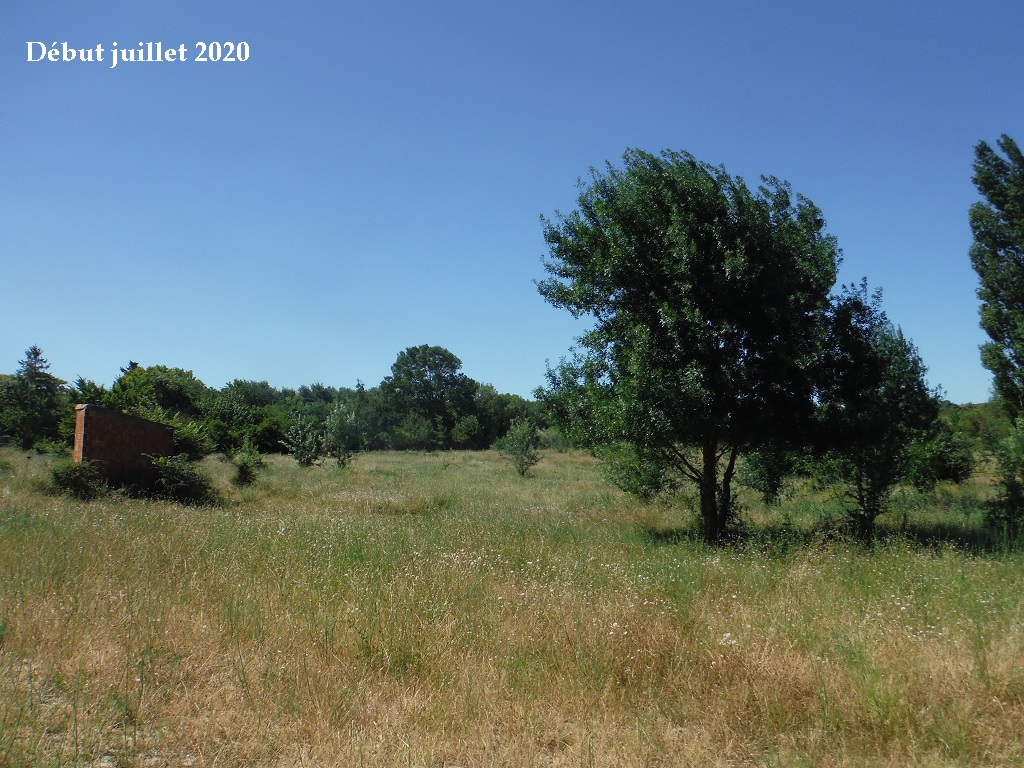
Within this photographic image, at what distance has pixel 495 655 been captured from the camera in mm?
4848

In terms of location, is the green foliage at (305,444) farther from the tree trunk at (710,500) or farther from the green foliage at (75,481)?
the tree trunk at (710,500)

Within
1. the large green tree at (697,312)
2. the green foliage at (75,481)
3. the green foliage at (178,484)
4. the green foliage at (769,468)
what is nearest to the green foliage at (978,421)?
the green foliage at (769,468)

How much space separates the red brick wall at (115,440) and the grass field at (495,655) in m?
7.27

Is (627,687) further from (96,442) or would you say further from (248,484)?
(248,484)

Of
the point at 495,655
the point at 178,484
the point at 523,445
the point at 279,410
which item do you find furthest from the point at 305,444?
the point at 495,655

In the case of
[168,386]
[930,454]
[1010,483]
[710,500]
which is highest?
[168,386]

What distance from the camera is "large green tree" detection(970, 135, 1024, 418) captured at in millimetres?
16203

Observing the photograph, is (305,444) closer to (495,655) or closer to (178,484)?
(178,484)

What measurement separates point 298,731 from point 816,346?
9087 mm

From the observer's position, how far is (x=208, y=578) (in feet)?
21.3

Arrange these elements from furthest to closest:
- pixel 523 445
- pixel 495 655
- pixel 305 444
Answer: pixel 523 445, pixel 305 444, pixel 495 655

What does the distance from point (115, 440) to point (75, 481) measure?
1.52m

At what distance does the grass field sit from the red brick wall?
7274 mm

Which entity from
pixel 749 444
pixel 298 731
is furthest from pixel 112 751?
pixel 749 444
